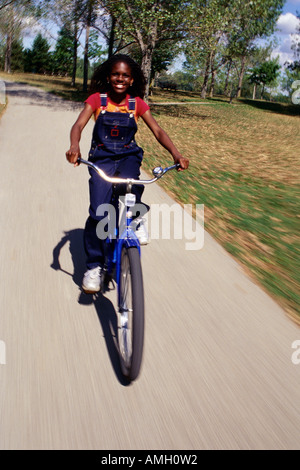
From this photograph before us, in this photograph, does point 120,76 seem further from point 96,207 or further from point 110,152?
point 96,207

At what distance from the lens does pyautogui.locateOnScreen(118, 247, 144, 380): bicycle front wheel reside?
235 cm

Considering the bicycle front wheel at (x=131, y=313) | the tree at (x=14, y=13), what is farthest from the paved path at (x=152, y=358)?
the tree at (x=14, y=13)

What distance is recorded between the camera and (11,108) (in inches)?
642

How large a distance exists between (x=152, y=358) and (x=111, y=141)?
166 centimetres

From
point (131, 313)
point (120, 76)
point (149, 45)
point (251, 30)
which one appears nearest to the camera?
point (131, 313)

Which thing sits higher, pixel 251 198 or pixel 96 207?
pixel 96 207

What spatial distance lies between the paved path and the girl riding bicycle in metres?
0.47

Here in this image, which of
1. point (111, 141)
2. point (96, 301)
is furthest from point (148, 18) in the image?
point (96, 301)

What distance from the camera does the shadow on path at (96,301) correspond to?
2.86m

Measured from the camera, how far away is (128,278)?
2.64 meters
